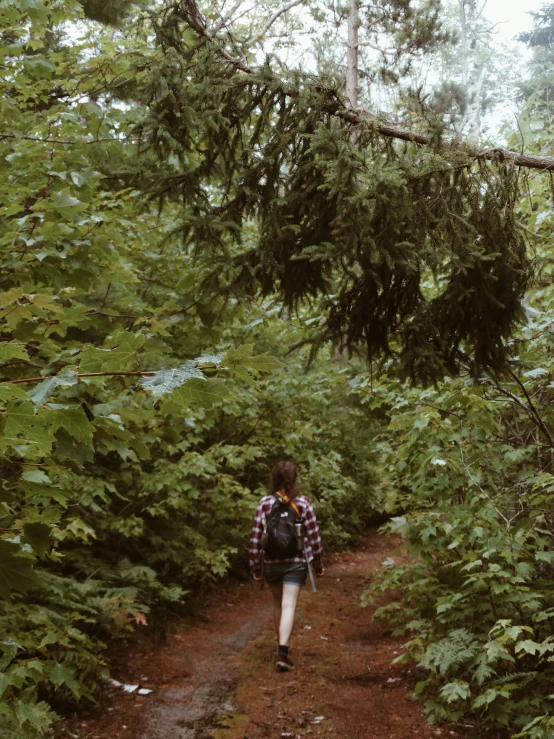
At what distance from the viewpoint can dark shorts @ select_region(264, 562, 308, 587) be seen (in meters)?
6.30

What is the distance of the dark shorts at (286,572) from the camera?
6305mm

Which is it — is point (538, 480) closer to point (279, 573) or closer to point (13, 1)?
point (279, 573)

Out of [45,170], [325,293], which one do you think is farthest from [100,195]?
[325,293]

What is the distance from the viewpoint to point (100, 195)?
559 cm

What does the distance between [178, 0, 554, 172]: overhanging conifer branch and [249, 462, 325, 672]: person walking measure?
3585mm

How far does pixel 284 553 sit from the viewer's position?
630cm

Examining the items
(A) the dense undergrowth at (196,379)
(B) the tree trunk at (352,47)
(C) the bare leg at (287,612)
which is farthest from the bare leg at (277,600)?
(B) the tree trunk at (352,47)

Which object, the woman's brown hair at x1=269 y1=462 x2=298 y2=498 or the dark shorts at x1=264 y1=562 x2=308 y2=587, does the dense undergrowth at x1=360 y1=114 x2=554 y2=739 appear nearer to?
the dark shorts at x1=264 y1=562 x2=308 y2=587

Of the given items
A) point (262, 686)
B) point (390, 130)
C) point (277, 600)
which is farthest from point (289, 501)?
point (390, 130)

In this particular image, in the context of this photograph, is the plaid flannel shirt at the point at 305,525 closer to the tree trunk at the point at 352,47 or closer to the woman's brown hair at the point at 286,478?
the woman's brown hair at the point at 286,478

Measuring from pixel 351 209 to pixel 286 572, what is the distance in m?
4.01

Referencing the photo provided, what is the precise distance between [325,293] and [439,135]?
1.36 meters

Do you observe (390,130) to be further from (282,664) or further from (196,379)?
(282,664)

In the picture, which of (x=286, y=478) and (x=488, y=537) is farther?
(x=286, y=478)
